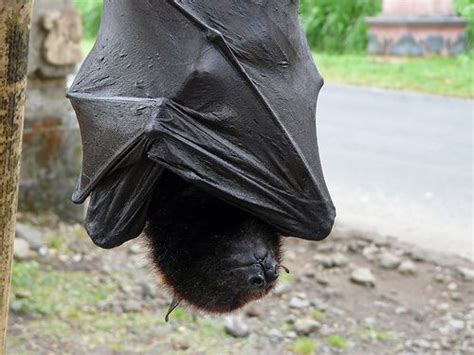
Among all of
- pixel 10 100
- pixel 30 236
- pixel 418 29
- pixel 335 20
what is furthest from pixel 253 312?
pixel 335 20

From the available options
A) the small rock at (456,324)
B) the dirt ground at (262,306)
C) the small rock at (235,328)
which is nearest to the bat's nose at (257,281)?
the dirt ground at (262,306)

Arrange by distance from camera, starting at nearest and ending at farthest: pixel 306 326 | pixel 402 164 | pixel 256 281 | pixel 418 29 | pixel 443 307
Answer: pixel 256 281
pixel 306 326
pixel 443 307
pixel 402 164
pixel 418 29

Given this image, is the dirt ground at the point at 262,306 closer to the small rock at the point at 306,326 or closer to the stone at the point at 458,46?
the small rock at the point at 306,326

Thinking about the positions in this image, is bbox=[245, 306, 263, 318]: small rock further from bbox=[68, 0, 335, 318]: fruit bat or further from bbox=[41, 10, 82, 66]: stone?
bbox=[68, 0, 335, 318]: fruit bat

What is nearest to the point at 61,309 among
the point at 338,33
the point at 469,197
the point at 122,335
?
the point at 122,335

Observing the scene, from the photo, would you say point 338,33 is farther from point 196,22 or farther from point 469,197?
point 196,22

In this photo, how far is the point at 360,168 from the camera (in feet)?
21.5

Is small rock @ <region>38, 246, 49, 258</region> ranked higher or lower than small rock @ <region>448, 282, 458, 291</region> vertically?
higher

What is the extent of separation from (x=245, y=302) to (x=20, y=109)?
514 millimetres

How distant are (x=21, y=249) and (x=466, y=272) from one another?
2123mm

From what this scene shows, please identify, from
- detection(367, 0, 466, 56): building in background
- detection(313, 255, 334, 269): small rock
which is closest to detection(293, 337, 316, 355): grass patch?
detection(313, 255, 334, 269): small rock

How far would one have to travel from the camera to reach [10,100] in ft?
4.87

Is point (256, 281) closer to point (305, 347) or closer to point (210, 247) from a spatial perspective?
point (210, 247)

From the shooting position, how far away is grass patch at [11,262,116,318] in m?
3.52
